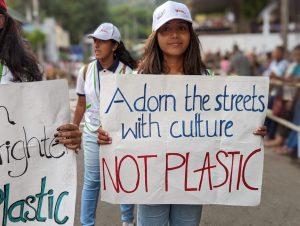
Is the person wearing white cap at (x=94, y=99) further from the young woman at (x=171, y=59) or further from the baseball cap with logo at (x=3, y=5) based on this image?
the baseball cap with logo at (x=3, y=5)

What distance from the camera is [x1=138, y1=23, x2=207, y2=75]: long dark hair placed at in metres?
2.62

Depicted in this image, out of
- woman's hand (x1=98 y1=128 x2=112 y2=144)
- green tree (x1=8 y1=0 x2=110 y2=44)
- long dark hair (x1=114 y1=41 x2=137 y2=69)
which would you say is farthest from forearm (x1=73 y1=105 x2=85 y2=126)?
green tree (x1=8 y1=0 x2=110 y2=44)

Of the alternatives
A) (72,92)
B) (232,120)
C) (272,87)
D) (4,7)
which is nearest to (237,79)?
(232,120)

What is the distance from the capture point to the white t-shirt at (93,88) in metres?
3.54

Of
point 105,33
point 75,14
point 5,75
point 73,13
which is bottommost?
point 5,75

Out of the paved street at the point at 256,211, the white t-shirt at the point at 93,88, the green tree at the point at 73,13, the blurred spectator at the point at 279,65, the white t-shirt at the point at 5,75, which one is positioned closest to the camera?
the white t-shirt at the point at 5,75

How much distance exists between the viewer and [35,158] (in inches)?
94.2

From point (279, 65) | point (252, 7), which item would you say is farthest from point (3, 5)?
point (252, 7)

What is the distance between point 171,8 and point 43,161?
1027 millimetres

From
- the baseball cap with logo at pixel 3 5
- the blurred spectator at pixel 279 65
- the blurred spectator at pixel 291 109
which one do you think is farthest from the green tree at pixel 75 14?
the baseball cap with logo at pixel 3 5

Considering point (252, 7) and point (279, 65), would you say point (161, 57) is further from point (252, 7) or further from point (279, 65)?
point (252, 7)

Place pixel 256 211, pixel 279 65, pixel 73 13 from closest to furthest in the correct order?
pixel 256 211 < pixel 279 65 < pixel 73 13

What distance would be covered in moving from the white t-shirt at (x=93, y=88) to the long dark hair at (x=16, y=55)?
1007mm

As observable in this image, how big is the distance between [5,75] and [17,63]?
9 centimetres
